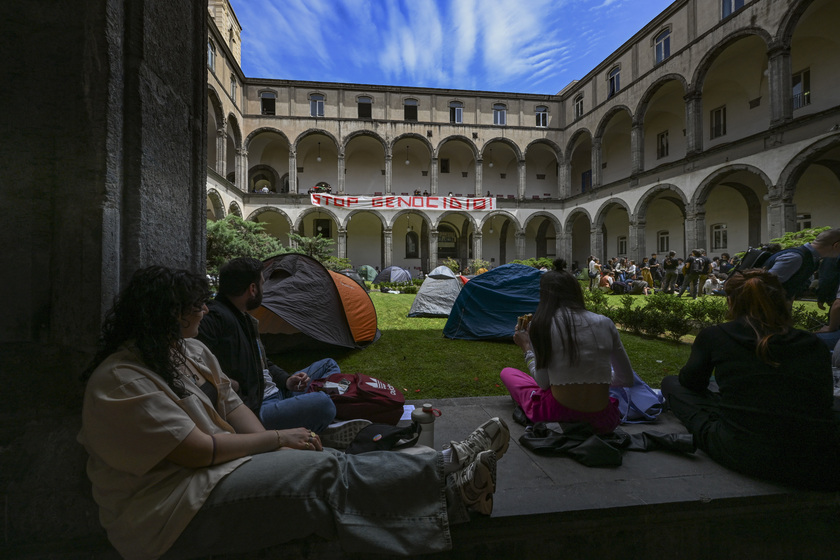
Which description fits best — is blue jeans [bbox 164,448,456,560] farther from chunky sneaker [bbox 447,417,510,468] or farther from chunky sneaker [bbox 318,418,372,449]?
chunky sneaker [bbox 318,418,372,449]

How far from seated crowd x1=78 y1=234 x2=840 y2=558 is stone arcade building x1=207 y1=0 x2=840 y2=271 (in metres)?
14.3

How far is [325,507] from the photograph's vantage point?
1407 millimetres

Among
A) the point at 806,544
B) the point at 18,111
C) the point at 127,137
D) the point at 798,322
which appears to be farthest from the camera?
the point at 798,322

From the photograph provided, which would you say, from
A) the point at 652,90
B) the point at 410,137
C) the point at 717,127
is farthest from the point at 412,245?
the point at 717,127

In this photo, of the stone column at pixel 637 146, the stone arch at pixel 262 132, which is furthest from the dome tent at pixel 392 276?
the stone column at pixel 637 146

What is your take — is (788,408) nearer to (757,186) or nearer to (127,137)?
(127,137)

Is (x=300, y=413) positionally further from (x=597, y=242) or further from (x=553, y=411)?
(x=597, y=242)

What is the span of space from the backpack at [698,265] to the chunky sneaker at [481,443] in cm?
1371

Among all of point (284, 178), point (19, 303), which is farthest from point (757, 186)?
point (284, 178)

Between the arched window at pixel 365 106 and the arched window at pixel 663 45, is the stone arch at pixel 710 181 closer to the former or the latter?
the arched window at pixel 663 45

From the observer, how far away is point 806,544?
73.4 inches

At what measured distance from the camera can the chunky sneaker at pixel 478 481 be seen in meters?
1.49

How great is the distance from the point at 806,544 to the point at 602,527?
3.36ft

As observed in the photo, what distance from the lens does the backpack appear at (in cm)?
1248
